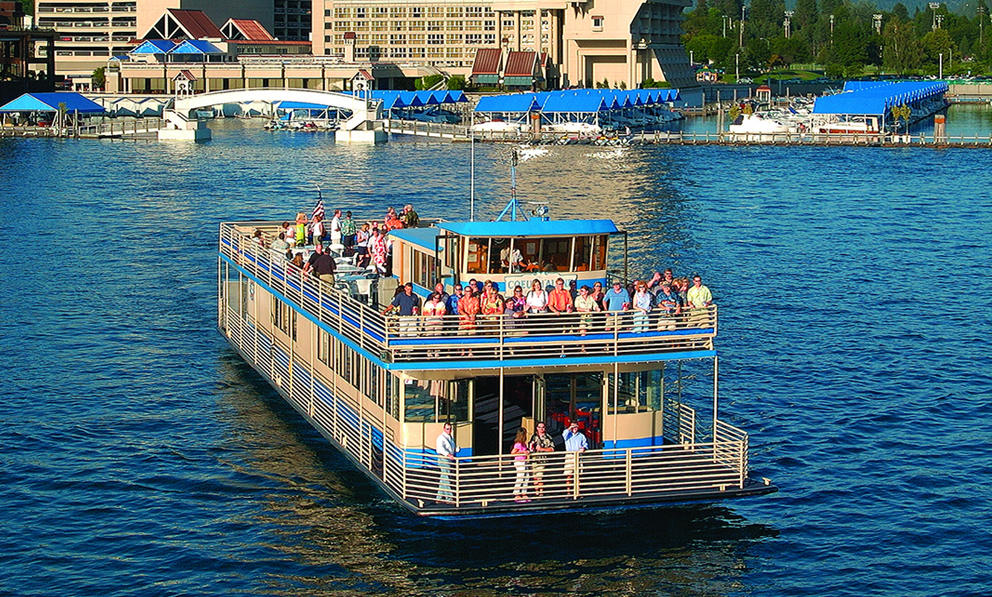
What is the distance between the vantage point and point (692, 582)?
28703 mm

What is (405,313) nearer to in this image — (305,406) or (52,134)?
(305,406)

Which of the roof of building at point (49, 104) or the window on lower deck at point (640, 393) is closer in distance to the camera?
the window on lower deck at point (640, 393)

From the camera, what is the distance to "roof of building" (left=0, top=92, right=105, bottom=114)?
159 metres

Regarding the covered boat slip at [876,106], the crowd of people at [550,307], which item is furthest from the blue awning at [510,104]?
the crowd of people at [550,307]

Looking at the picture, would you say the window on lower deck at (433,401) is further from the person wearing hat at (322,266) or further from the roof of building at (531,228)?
the person wearing hat at (322,266)

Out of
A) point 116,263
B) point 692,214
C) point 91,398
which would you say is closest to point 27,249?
point 116,263

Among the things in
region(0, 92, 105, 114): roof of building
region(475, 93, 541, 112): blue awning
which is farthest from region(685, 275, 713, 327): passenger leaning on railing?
region(0, 92, 105, 114): roof of building

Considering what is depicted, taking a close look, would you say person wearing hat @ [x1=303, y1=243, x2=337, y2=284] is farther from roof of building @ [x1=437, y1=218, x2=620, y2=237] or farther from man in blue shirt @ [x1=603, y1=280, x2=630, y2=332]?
man in blue shirt @ [x1=603, y1=280, x2=630, y2=332]

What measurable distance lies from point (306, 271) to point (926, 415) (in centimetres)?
1809

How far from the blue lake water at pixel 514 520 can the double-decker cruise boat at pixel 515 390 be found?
1.51 m

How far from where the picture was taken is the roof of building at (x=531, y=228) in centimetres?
3158

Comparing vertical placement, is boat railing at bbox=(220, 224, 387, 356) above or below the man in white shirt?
above

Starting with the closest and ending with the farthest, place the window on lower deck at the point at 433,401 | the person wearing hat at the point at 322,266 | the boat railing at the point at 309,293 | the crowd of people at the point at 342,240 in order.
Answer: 1. the window on lower deck at the point at 433,401
2. the boat railing at the point at 309,293
3. the person wearing hat at the point at 322,266
4. the crowd of people at the point at 342,240

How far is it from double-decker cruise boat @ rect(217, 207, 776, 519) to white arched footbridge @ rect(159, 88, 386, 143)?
11636 cm
